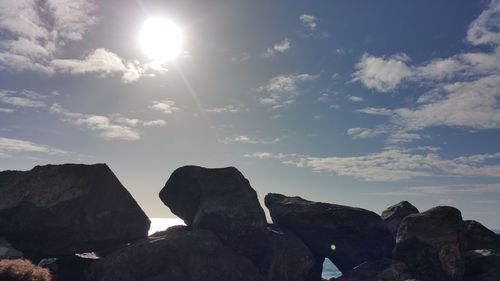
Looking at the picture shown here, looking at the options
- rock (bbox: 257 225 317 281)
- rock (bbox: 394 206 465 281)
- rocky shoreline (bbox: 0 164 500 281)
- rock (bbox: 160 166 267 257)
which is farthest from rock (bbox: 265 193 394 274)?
rock (bbox: 160 166 267 257)

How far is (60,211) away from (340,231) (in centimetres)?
1782

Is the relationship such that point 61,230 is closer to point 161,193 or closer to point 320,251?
point 161,193

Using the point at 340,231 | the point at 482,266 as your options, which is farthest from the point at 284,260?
the point at 482,266

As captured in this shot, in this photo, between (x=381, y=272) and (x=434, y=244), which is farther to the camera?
(x=381, y=272)

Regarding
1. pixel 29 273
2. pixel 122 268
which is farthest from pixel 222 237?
pixel 29 273

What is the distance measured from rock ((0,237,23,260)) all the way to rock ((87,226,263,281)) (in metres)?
4.03

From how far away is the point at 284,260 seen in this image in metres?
24.8

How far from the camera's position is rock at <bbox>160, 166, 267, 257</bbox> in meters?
25.0

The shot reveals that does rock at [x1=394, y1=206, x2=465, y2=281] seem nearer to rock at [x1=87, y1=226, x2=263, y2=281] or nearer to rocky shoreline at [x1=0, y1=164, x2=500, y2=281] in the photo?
rocky shoreline at [x1=0, y1=164, x2=500, y2=281]

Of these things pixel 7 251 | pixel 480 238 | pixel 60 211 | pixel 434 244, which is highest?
pixel 480 238

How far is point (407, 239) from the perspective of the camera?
79.2ft

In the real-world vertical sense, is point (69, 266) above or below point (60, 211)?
below

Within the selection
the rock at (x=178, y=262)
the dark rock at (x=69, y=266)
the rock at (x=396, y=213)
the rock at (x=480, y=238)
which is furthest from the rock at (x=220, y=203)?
the rock at (x=480, y=238)

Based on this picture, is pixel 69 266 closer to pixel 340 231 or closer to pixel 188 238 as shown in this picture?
pixel 188 238
